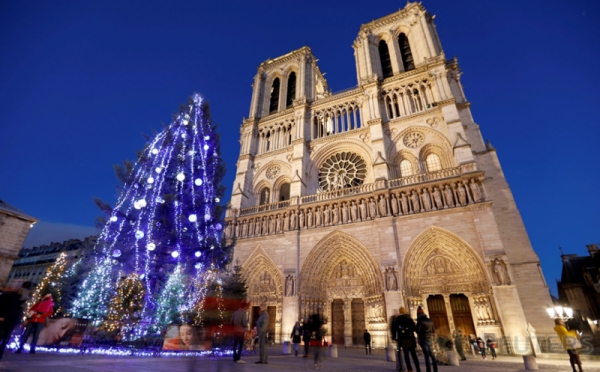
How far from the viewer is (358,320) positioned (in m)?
14.1

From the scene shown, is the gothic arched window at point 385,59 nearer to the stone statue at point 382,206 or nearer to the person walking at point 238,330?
A: the stone statue at point 382,206

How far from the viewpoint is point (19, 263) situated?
36.2 m

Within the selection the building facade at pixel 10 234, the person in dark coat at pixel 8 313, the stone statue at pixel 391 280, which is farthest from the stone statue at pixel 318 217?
the building facade at pixel 10 234

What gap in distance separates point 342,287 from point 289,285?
109 inches

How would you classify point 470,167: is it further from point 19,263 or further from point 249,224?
point 19,263

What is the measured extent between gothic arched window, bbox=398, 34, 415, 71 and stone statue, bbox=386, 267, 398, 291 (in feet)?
48.7

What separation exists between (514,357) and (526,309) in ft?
8.32

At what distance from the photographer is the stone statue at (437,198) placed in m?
13.7

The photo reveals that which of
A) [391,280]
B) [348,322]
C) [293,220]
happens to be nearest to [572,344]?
[391,280]

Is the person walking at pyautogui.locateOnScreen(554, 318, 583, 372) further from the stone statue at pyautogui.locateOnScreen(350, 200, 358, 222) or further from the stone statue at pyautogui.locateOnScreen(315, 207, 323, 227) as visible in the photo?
the stone statue at pyautogui.locateOnScreen(315, 207, 323, 227)

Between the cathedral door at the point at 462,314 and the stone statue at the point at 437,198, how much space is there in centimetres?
410

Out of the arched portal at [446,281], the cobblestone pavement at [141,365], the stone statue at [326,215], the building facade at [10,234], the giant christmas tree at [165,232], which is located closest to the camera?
the cobblestone pavement at [141,365]

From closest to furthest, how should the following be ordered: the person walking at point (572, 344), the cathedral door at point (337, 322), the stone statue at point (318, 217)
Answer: the person walking at point (572, 344)
the cathedral door at point (337, 322)
the stone statue at point (318, 217)

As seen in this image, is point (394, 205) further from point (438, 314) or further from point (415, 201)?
point (438, 314)
